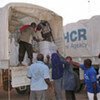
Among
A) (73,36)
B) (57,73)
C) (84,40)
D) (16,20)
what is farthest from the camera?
(73,36)

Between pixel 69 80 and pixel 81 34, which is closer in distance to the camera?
pixel 69 80

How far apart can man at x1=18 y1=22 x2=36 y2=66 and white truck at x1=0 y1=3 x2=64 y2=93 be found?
208 millimetres

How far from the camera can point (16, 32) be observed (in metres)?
13.3

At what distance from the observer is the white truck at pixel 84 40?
15594 millimetres

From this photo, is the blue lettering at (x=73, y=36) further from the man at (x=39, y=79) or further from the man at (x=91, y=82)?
the man at (x=91, y=82)

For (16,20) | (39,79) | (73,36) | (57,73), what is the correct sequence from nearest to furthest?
(39,79), (57,73), (16,20), (73,36)

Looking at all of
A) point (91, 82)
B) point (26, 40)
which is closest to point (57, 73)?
point (26, 40)

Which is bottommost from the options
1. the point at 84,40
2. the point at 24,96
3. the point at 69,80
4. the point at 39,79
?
the point at 24,96

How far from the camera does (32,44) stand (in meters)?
13.8

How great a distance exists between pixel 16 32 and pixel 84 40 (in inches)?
171

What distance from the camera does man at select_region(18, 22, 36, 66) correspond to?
44.0 ft

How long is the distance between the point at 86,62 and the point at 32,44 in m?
4.09

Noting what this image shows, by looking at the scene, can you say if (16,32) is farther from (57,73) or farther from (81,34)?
(81,34)

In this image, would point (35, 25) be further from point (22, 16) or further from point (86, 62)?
point (86, 62)
